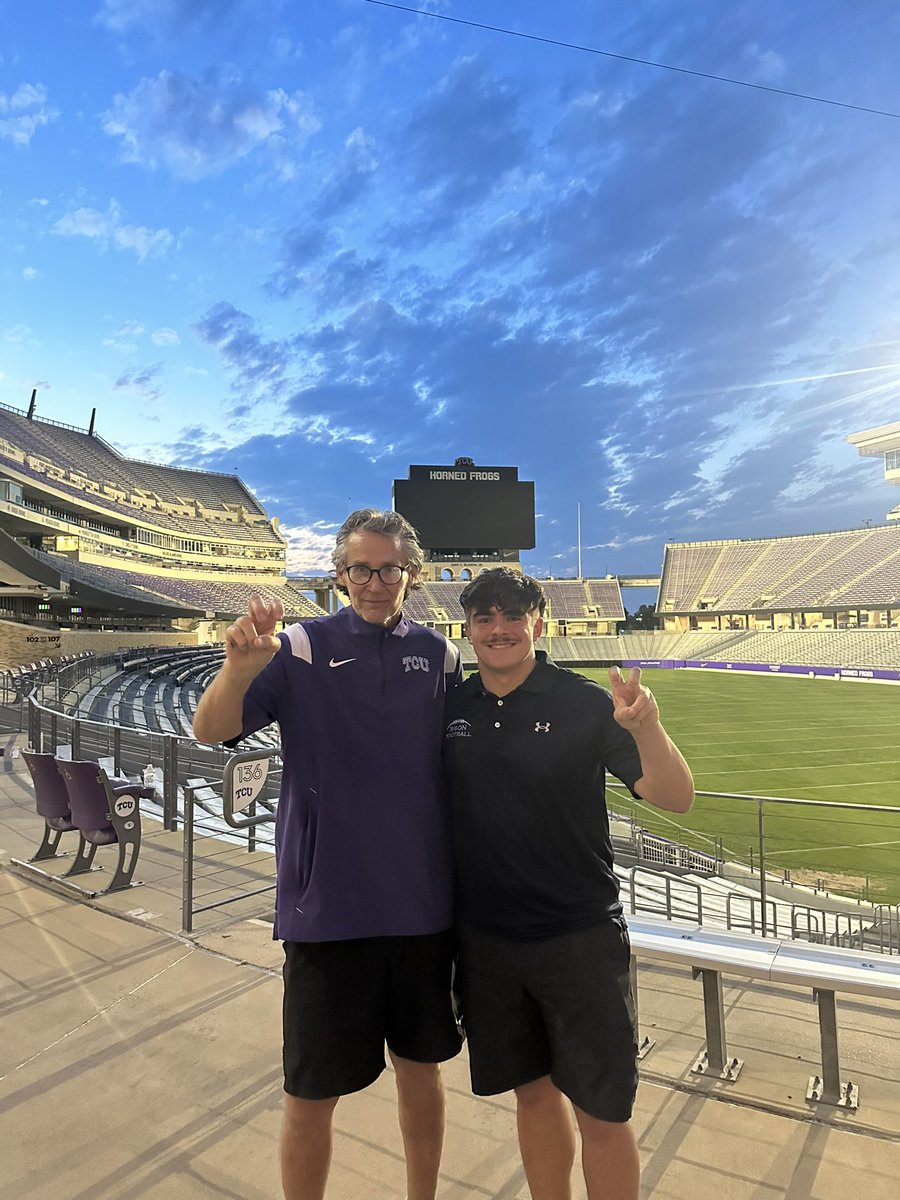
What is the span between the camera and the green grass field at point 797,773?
1124 cm

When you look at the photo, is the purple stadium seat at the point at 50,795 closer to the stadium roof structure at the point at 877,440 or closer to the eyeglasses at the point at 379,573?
the eyeglasses at the point at 379,573

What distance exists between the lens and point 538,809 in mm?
1819

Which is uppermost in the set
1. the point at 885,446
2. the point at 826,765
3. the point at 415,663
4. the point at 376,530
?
the point at 885,446

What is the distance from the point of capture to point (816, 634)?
58.9 m

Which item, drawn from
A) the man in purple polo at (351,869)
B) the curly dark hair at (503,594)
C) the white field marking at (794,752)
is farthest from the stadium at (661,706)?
the curly dark hair at (503,594)

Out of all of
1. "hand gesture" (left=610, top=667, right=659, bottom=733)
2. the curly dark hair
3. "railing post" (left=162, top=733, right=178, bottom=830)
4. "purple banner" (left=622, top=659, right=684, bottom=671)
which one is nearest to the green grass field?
"hand gesture" (left=610, top=667, right=659, bottom=733)

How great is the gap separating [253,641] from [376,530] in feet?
1.61

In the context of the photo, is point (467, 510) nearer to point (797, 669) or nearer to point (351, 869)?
point (797, 669)

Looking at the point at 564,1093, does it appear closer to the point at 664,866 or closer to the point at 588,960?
the point at 588,960

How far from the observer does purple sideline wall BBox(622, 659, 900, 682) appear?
47.1 meters

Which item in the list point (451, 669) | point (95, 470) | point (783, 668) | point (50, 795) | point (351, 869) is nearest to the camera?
point (351, 869)

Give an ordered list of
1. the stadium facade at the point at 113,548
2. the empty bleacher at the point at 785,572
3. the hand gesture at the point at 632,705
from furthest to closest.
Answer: the empty bleacher at the point at 785,572, the stadium facade at the point at 113,548, the hand gesture at the point at 632,705

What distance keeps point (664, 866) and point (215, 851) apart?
6799mm

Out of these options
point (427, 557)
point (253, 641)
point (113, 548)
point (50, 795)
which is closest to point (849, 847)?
point (50, 795)
